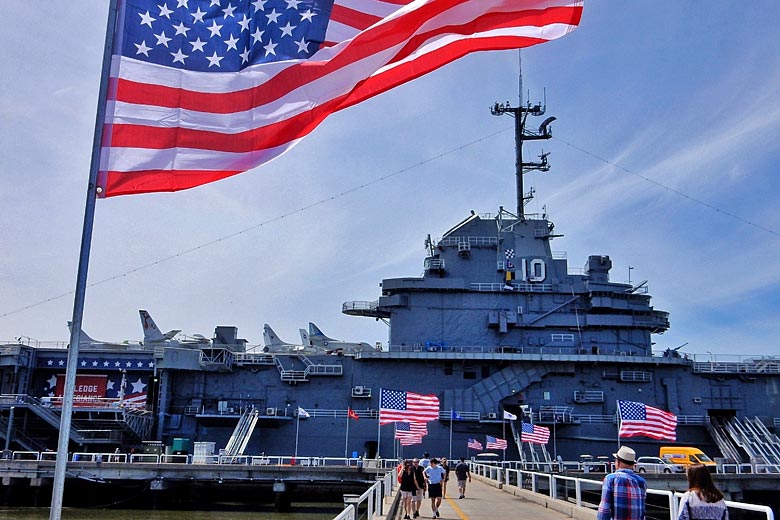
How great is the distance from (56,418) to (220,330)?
10462 millimetres

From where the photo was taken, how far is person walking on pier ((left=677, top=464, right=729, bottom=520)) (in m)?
5.74

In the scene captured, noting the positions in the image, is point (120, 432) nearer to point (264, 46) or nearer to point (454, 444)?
point (454, 444)

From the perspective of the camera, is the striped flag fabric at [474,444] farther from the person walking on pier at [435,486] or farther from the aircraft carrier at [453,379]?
the person walking on pier at [435,486]

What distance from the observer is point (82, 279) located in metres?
7.11

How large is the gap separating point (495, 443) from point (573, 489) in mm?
14895

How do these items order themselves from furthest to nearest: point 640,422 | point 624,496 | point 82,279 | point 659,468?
point 659,468 → point 640,422 → point 82,279 → point 624,496

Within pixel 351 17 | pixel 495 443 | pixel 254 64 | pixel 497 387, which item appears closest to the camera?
pixel 254 64

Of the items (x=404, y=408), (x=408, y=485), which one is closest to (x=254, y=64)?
(x=408, y=485)

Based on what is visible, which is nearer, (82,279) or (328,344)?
(82,279)

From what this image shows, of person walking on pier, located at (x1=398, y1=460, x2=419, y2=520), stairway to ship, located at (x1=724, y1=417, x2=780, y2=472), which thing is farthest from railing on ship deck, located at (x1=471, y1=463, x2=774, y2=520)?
stairway to ship, located at (x1=724, y1=417, x2=780, y2=472)

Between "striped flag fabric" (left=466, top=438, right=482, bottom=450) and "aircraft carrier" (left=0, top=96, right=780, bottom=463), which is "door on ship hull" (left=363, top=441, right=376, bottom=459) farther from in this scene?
"striped flag fabric" (left=466, top=438, right=482, bottom=450)

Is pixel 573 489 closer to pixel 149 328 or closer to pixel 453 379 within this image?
pixel 453 379

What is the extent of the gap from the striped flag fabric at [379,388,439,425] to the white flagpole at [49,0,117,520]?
2571cm

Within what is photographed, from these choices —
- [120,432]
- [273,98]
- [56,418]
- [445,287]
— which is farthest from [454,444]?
[273,98]
